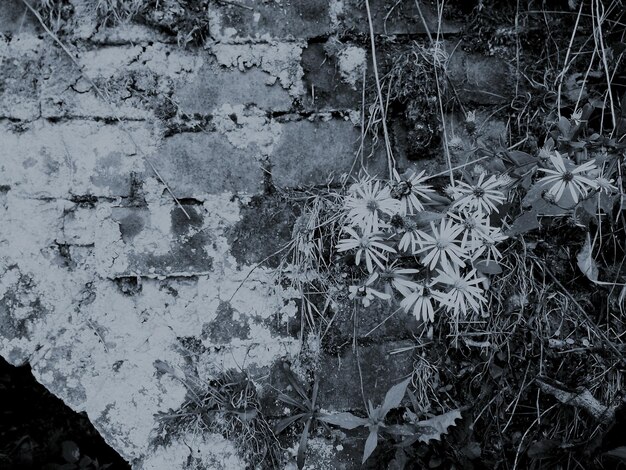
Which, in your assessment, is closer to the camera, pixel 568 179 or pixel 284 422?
pixel 568 179

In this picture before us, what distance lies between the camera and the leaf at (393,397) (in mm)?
1252

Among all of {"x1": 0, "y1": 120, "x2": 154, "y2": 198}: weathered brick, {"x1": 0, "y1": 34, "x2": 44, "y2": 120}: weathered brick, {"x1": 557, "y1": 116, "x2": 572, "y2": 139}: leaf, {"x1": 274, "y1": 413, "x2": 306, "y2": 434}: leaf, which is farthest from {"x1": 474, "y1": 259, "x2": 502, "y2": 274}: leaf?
{"x1": 0, "y1": 34, "x2": 44, "y2": 120}: weathered brick

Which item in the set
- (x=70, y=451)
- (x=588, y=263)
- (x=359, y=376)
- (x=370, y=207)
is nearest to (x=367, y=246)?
(x=370, y=207)

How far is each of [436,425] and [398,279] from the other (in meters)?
0.38

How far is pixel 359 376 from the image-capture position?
4.42 feet

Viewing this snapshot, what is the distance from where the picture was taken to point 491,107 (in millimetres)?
1354

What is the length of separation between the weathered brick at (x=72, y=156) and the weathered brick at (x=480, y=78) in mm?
789

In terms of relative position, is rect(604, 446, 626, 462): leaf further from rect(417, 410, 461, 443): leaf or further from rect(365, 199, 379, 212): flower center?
rect(365, 199, 379, 212): flower center

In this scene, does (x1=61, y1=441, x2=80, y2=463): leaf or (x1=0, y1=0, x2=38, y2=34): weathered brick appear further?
(x1=61, y1=441, x2=80, y2=463): leaf

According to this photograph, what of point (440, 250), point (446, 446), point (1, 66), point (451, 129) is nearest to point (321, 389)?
point (446, 446)

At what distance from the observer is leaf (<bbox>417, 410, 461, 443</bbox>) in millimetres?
1271

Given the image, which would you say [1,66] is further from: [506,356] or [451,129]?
[506,356]

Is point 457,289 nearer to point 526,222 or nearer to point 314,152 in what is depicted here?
point 526,222

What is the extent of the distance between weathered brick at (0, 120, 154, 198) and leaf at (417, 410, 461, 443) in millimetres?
939
